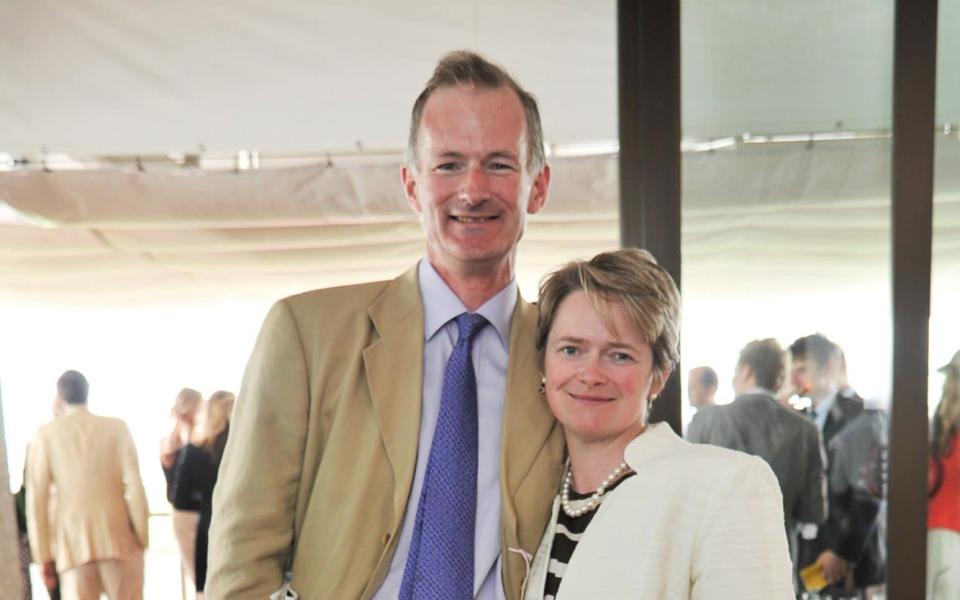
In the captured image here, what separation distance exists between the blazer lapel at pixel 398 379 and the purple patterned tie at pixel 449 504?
39mm

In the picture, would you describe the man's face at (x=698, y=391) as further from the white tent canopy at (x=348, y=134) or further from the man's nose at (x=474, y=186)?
the man's nose at (x=474, y=186)

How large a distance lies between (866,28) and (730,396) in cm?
104

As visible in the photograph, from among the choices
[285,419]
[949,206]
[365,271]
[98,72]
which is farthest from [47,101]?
[949,206]

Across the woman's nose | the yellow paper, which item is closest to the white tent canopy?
the yellow paper

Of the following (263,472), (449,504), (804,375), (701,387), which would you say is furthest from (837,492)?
(263,472)

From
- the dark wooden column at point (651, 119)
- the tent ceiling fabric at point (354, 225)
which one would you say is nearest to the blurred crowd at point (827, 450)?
the tent ceiling fabric at point (354, 225)

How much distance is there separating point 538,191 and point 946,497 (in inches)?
65.3

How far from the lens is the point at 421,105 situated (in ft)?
5.18

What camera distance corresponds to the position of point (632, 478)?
141 centimetres

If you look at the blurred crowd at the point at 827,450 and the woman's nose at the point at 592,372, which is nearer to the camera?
the woman's nose at the point at 592,372

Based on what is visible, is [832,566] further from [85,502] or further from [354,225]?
[85,502]

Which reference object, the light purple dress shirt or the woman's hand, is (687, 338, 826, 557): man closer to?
the woman's hand

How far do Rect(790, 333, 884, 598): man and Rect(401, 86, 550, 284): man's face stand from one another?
1.38m

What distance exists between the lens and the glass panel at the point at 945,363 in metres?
2.44
